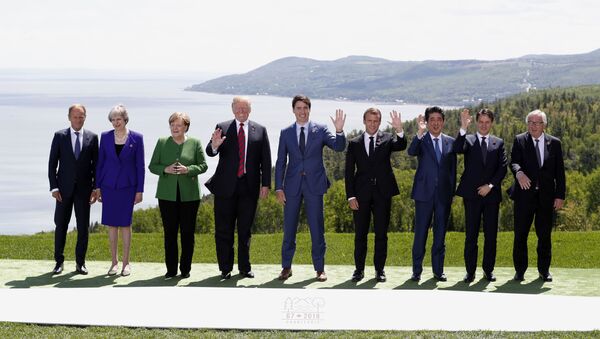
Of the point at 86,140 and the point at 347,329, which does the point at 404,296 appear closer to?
the point at 347,329

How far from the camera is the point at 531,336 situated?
23.4 feet

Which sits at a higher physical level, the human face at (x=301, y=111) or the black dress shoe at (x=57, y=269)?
the human face at (x=301, y=111)

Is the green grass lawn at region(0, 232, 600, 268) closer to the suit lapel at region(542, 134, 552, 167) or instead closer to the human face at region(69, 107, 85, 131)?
the human face at region(69, 107, 85, 131)

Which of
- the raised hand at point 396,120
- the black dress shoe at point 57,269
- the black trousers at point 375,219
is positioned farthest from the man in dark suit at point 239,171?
the black dress shoe at point 57,269

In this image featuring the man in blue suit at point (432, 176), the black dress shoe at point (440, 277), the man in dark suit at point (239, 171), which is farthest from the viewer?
the black dress shoe at point (440, 277)

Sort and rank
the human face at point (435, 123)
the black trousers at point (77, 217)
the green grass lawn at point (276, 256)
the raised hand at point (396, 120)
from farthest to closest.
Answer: the black trousers at point (77, 217) < the human face at point (435, 123) < the raised hand at point (396, 120) < the green grass lawn at point (276, 256)

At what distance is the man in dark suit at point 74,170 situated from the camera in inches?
377

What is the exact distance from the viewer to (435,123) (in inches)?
353

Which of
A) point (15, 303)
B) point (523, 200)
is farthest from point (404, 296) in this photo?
point (15, 303)

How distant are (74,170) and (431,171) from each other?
4559 mm

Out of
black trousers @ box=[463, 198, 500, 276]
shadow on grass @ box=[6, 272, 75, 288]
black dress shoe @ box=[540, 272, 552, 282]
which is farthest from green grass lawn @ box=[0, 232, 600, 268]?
black trousers @ box=[463, 198, 500, 276]

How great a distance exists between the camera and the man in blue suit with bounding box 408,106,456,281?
907cm

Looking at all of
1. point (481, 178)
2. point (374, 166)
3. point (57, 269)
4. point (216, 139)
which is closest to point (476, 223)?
point (481, 178)

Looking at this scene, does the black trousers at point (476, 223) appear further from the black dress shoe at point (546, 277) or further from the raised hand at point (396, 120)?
the raised hand at point (396, 120)
